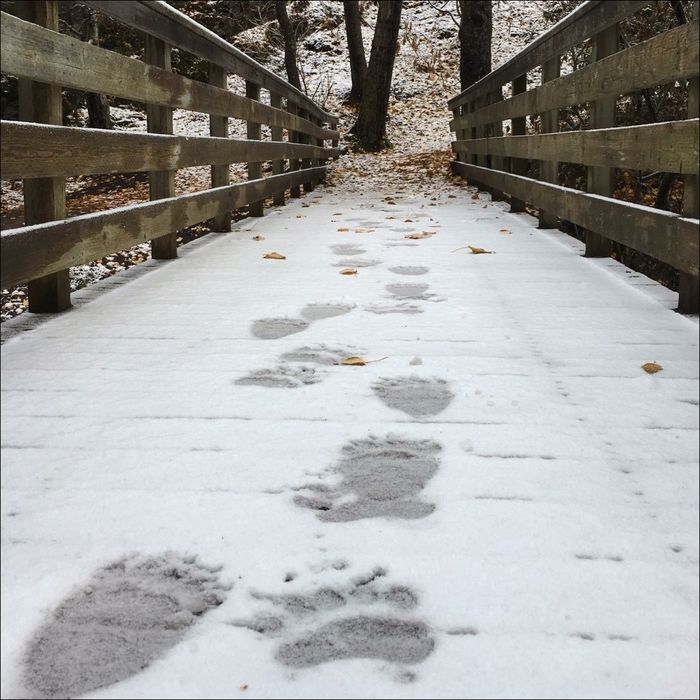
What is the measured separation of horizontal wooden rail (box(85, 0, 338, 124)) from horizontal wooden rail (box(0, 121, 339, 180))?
0.41 metres

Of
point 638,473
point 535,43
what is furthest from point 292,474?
point 535,43

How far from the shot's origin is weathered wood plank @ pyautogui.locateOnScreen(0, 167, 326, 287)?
2166mm

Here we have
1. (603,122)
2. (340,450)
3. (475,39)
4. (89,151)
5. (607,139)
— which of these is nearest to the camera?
(340,450)

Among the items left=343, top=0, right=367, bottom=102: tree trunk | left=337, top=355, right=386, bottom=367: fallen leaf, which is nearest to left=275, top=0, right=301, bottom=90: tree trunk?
left=343, top=0, right=367, bottom=102: tree trunk

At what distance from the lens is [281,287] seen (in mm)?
3186

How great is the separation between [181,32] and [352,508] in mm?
3100

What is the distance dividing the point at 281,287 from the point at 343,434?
1.58 metres

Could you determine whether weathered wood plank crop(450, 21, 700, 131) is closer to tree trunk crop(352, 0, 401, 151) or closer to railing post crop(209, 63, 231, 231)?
railing post crop(209, 63, 231, 231)

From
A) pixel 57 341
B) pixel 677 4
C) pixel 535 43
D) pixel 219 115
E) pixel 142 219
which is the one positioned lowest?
pixel 57 341

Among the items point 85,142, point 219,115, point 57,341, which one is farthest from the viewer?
point 219,115

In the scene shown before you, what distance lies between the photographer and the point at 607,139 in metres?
3.28

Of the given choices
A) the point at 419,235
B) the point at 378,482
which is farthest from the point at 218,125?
the point at 378,482

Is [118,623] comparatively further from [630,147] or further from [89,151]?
[630,147]

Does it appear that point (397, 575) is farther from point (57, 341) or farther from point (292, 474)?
point (57, 341)
